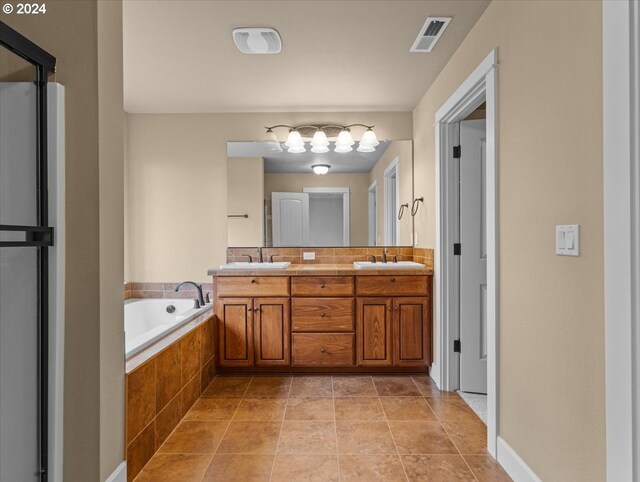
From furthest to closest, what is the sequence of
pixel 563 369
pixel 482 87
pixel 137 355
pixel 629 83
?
pixel 482 87 < pixel 137 355 < pixel 563 369 < pixel 629 83

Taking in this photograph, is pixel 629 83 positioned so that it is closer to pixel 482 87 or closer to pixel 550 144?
pixel 550 144

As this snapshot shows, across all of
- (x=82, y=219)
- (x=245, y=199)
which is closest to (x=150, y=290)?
(x=245, y=199)

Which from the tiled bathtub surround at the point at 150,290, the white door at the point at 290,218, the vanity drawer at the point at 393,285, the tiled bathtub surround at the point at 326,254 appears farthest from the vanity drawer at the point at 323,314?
the tiled bathtub surround at the point at 150,290

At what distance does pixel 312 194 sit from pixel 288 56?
1390mm

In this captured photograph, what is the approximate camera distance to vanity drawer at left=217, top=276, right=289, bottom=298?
10.2ft

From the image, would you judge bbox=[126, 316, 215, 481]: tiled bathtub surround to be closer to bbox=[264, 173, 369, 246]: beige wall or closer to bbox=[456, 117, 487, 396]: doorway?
bbox=[264, 173, 369, 246]: beige wall

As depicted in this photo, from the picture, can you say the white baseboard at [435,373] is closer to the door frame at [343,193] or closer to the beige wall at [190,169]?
the door frame at [343,193]

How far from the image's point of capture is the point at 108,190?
62.9 inches

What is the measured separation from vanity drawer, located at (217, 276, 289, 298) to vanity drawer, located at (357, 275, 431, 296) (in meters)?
0.62

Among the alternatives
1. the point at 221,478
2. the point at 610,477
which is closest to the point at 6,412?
the point at 221,478

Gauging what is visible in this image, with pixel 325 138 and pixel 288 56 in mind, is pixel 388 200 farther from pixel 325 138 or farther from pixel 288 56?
pixel 288 56

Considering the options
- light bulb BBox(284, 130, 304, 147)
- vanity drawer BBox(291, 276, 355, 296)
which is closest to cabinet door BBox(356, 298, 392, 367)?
vanity drawer BBox(291, 276, 355, 296)

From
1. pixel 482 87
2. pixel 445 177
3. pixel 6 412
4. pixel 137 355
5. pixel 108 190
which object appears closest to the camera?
pixel 6 412

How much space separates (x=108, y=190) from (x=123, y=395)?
88 cm
